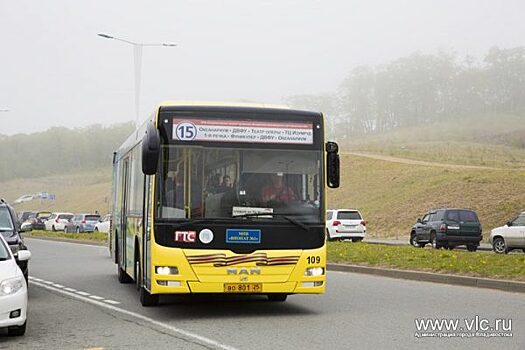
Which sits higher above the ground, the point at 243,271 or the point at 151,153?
the point at 151,153

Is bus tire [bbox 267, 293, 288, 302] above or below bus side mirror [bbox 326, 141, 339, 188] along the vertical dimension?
below

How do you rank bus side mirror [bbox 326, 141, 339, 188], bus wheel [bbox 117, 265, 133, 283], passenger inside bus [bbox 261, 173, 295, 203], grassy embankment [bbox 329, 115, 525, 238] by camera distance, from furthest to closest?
grassy embankment [bbox 329, 115, 525, 238], bus wheel [bbox 117, 265, 133, 283], bus side mirror [bbox 326, 141, 339, 188], passenger inside bus [bbox 261, 173, 295, 203]

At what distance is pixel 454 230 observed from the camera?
3170cm

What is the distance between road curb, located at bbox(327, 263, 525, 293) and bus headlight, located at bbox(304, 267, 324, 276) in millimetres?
4747

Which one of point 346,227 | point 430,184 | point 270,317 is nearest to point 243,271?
point 270,317

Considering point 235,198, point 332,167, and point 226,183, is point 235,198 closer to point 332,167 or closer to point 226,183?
point 226,183

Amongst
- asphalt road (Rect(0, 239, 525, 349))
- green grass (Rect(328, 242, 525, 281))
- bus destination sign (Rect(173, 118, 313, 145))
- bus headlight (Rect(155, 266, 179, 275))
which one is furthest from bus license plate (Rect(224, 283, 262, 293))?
green grass (Rect(328, 242, 525, 281))

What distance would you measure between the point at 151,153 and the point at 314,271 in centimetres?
289

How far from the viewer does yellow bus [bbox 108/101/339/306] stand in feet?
39.8

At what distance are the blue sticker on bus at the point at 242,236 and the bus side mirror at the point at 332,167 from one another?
1.33m

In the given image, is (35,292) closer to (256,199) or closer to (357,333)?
(256,199)

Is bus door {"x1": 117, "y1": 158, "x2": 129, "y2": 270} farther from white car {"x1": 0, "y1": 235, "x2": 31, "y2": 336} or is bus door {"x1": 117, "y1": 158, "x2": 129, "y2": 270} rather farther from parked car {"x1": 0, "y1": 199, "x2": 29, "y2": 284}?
white car {"x1": 0, "y1": 235, "x2": 31, "y2": 336}

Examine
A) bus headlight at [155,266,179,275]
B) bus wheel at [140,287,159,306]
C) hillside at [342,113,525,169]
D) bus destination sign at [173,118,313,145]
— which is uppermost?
bus destination sign at [173,118,313,145]

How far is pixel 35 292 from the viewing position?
56.0 ft
